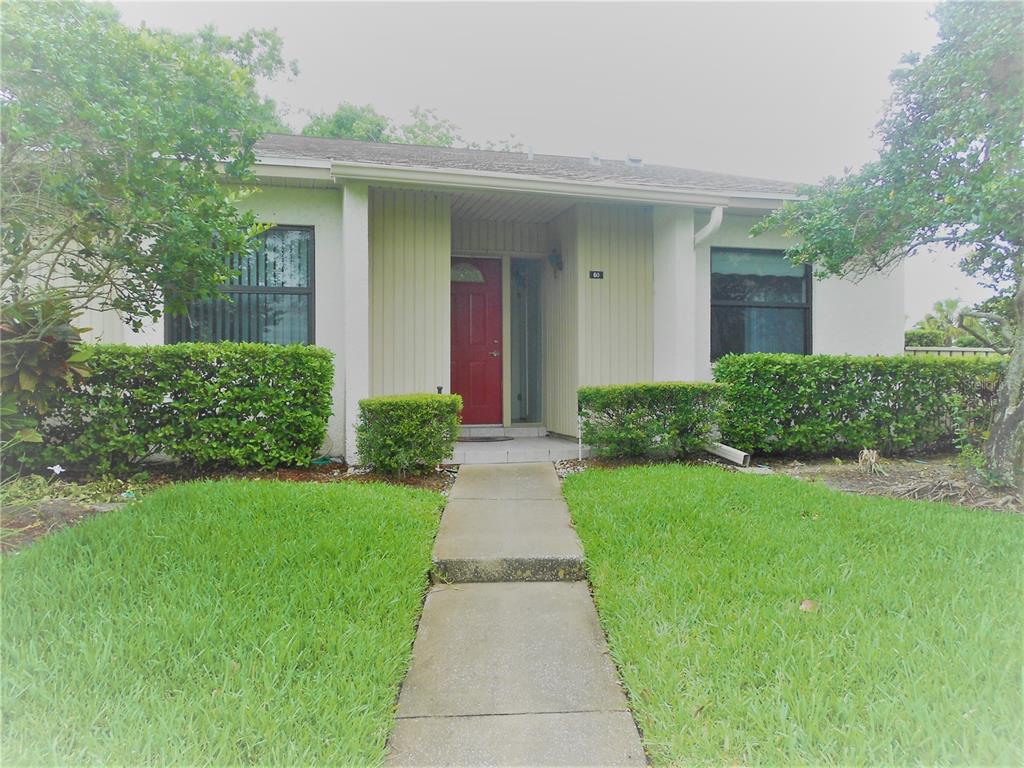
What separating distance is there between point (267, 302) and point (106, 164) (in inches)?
102

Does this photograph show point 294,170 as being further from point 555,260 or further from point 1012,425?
point 1012,425

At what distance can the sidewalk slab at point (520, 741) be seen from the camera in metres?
1.54

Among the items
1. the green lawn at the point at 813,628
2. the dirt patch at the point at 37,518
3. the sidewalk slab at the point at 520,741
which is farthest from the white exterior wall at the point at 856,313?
the dirt patch at the point at 37,518

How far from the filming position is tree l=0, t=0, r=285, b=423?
2.74 m

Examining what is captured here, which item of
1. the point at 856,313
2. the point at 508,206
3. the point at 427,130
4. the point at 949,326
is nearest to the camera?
the point at 508,206

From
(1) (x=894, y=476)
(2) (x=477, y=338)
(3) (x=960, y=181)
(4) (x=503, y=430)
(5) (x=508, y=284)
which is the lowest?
(1) (x=894, y=476)

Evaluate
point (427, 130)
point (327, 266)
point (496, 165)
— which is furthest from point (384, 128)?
point (327, 266)

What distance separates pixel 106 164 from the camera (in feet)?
9.82

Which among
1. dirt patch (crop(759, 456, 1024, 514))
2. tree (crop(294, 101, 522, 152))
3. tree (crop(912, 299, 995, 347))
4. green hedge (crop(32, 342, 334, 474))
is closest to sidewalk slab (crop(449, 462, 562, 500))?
green hedge (crop(32, 342, 334, 474))

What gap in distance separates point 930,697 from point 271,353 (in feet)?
16.0

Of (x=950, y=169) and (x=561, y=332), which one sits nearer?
(x=950, y=169)

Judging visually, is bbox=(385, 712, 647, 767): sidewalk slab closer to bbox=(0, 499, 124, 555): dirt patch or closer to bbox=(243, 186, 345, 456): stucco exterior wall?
bbox=(0, 499, 124, 555): dirt patch

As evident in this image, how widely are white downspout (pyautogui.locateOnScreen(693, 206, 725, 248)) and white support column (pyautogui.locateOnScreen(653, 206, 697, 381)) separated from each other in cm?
13

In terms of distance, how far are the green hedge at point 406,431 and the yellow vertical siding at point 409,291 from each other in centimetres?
141
